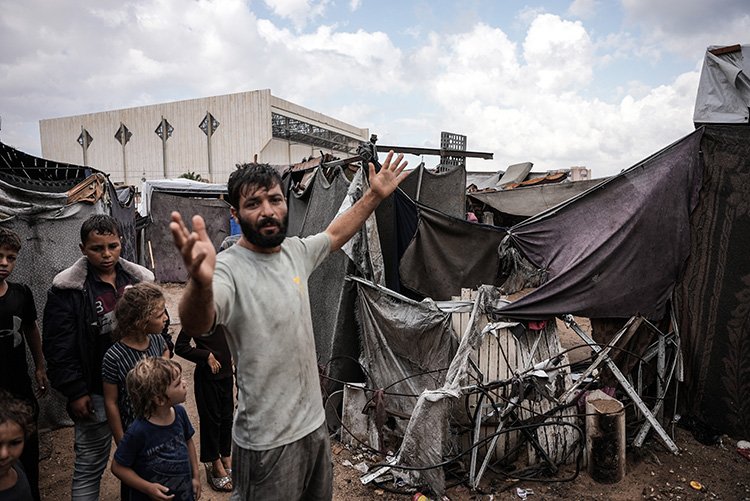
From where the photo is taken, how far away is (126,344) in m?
2.38

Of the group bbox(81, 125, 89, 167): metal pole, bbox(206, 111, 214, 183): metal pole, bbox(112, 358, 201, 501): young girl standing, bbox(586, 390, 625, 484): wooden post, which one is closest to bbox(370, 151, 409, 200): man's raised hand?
bbox(112, 358, 201, 501): young girl standing

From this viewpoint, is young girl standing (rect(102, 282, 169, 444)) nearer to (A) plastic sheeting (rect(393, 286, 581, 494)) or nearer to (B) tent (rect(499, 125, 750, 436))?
(A) plastic sheeting (rect(393, 286, 581, 494))

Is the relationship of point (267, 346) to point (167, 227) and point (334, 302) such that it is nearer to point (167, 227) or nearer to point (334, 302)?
point (334, 302)

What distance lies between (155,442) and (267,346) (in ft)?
3.35

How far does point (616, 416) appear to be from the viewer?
3.31 meters

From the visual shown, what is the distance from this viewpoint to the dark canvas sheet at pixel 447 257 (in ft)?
15.5

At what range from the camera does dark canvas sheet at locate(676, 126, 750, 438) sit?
12.2 feet

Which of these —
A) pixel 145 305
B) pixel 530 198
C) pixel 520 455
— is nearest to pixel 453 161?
pixel 530 198

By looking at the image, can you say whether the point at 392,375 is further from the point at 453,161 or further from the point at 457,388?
the point at 453,161

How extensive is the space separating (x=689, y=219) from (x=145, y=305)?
14.5 ft

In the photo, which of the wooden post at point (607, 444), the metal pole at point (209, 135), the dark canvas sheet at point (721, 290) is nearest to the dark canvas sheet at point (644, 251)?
the dark canvas sheet at point (721, 290)

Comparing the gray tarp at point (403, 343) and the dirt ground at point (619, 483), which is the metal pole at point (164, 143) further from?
Result: the gray tarp at point (403, 343)

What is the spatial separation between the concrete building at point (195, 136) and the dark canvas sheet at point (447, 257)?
2764 centimetres

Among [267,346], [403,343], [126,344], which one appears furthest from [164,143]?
[267,346]
